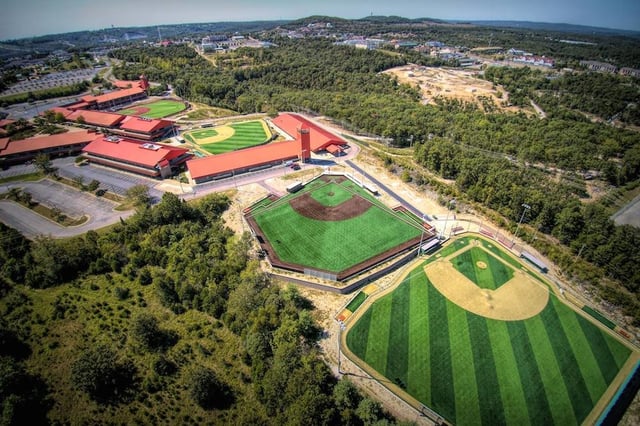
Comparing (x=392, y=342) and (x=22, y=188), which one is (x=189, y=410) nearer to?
(x=392, y=342)

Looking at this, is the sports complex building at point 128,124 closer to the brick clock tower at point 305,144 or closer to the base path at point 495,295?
the brick clock tower at point 305,144

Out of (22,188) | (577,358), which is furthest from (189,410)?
(22,188)

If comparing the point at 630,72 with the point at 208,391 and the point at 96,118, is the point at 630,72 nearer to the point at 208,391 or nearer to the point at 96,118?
the point at 208,391

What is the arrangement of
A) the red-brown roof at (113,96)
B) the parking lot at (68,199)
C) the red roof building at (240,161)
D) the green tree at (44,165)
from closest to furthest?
1. the parking lot at (68,199)
2. the red roof building at (240,161)
3. the green tree at (44,165)
4. the red-brown roof at (113,96)

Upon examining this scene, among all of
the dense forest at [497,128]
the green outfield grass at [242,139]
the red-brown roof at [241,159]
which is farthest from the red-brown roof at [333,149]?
the green outfield grass at [242,139]

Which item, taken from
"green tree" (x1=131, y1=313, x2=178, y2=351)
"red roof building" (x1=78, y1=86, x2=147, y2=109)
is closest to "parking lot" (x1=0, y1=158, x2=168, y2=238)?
"green tree" (x1=131, y1=313, x2=178, y2=351)

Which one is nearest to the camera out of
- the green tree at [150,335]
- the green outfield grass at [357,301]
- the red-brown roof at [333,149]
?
the green tree at [150,335]
